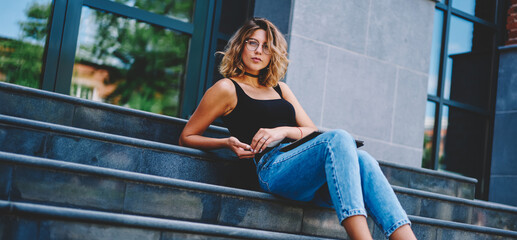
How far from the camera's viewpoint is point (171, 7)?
5812mm

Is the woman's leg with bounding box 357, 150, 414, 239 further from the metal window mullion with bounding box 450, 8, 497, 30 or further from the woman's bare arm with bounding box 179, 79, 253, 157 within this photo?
the metal window mullion with bounding box 450, 8, 497, 30

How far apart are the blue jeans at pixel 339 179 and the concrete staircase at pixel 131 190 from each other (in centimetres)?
16

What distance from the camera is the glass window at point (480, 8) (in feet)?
23.6

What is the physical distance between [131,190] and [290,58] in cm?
274

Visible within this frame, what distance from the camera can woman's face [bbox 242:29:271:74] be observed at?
11.0ft

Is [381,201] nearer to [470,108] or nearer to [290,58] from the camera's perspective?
[290,58]

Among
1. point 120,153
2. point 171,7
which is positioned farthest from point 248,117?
point 171,7

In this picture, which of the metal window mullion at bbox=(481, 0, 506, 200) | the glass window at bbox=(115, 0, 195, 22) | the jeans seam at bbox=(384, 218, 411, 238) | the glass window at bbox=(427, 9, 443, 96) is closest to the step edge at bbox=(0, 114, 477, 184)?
the jeans seam at bbox=(384, 218, 411, 238)

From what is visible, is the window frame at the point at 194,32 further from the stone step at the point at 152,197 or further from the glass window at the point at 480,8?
the glass window at the point at 480,8

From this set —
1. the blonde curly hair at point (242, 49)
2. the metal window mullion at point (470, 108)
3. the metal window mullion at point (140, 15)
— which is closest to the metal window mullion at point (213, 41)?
the metal window mullion at point (140, 15)

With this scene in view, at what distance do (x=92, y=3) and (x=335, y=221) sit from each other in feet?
11.0

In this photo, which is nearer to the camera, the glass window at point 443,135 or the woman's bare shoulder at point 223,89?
the woman's bare shoulder at point 223,89

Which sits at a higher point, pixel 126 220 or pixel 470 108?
pixel 470 108

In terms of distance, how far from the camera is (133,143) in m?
3.01
